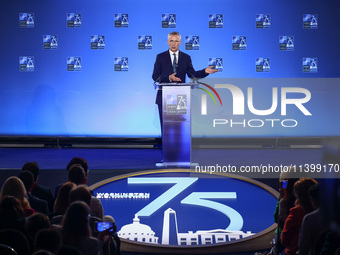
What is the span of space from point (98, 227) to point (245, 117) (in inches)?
255

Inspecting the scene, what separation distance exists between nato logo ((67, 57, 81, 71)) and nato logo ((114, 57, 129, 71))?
65 centimetres

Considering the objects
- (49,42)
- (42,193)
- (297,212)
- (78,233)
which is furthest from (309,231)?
(49,42)

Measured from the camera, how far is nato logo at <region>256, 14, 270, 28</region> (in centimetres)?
831

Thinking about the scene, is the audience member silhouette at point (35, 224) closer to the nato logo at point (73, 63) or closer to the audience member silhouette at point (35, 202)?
the audience member silhouette at point (35, 202)

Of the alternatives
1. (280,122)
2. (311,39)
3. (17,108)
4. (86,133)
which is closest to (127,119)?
(86,133)

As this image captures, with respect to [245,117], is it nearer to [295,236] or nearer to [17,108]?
[17,108]

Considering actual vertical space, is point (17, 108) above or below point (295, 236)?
above

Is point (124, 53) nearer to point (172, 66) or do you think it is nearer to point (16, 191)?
point (172, 66)

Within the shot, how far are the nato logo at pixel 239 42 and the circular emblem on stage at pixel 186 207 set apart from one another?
329 centimetres

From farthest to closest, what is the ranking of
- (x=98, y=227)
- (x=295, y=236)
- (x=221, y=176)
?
(x=221, y=176) → (x=295, y=236) → (x=98, y=227)

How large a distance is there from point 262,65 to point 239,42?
579 millimetres

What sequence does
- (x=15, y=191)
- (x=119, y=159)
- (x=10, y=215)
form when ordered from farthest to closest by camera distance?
(x=119, y=159) → (x=15, y=191) → (x=10, y=215)

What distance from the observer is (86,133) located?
8.41 m

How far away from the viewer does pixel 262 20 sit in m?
8.33
